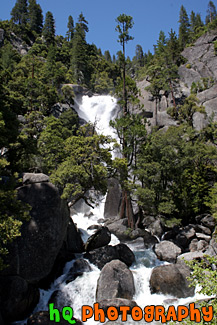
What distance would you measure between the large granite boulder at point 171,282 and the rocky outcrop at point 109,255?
2.67 m

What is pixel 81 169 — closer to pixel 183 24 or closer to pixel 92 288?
pixel 92 288

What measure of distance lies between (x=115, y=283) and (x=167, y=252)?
19.4 feet

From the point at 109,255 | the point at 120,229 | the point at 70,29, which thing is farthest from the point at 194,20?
the point at 109,255

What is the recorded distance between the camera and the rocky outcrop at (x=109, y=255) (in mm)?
15227

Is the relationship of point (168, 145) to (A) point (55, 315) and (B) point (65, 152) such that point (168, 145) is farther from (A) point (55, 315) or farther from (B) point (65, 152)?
(A) point (55, 315)

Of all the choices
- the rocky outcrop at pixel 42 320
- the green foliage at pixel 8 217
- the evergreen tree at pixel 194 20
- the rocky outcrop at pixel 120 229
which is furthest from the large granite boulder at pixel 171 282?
the evergreen tree at pixel 194 20

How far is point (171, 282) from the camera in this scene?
1261 centimetres

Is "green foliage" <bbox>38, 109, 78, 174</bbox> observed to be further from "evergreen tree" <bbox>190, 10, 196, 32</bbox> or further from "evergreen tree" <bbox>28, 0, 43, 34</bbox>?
"evergreen tree" <bbox>190, 10, 196, 32</bbox>

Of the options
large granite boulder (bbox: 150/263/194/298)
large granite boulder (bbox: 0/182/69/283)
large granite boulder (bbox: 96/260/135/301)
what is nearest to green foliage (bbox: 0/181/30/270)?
large granite boulder (bbox: 0/182/69/283)

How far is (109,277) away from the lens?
496 inches

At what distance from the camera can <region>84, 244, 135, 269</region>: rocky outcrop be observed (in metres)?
15.2

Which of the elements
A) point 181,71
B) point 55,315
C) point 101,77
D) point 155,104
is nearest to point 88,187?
point 55,315

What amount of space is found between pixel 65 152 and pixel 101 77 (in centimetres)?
4692

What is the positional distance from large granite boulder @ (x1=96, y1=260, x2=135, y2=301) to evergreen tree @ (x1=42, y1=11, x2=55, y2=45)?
7279cm
